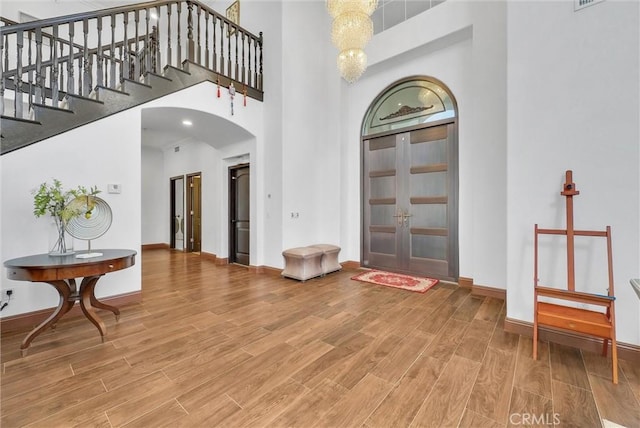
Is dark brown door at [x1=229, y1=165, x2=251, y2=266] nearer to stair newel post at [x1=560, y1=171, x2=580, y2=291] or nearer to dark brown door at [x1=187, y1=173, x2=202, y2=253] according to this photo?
dark brown door at [x1=187, y1=173, x2=202, y2=253]

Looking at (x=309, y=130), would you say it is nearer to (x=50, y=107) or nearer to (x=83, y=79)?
(x=83, y=79)

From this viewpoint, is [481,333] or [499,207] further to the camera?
[499,207]

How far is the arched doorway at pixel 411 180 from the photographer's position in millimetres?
4168

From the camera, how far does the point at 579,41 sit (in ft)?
7.04

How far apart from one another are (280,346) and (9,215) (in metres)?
2.89

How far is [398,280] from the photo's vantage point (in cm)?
420

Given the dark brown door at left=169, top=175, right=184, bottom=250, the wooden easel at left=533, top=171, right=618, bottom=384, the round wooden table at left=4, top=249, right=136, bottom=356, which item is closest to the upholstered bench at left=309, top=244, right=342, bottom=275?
the round wooden table at left=4, top=249, right=136, bottom=356

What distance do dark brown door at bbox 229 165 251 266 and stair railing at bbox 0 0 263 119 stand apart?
169 cm

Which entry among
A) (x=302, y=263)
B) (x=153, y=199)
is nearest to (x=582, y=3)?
(x=302, y=263)

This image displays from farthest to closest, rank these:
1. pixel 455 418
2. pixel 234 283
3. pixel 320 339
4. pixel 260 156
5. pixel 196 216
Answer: pixel 196 216
pixel 260 156
pixel 234 283
pixel 320 339
pixel 455 418

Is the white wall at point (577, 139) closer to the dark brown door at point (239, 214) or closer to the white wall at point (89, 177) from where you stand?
the white wall at point (89, 177)

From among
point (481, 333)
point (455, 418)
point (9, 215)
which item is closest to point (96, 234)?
point (9, 215)

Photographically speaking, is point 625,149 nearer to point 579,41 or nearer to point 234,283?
point 579,41

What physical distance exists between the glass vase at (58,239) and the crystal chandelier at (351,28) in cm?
361
